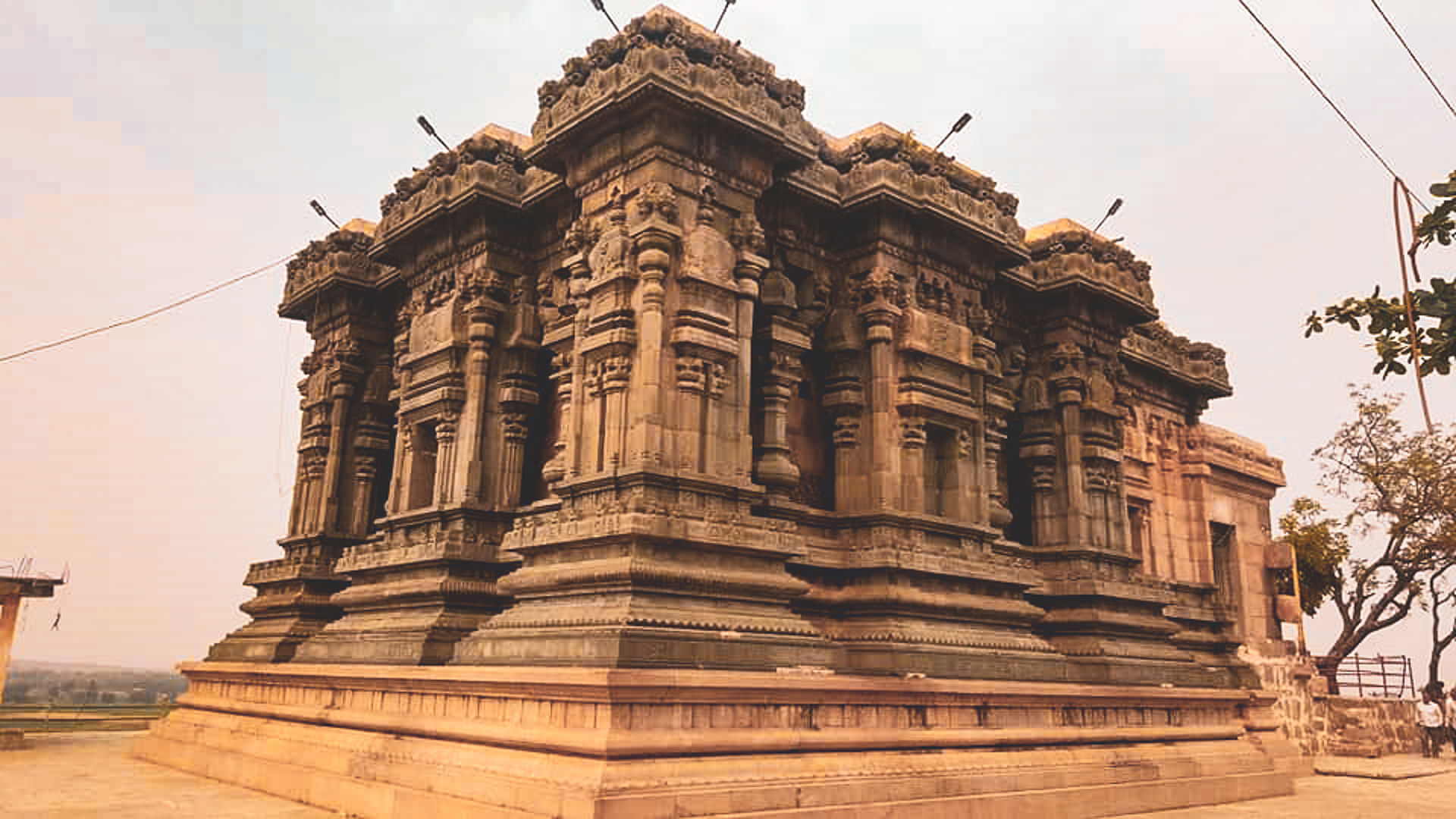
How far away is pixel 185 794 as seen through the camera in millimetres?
12125

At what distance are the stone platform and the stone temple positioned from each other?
46mm

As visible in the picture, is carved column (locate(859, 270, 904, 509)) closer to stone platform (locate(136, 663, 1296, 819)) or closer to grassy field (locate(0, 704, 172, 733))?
stone platform (locate(136, 663, 1296, 819))

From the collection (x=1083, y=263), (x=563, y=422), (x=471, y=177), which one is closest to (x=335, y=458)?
(x=471, y=177)

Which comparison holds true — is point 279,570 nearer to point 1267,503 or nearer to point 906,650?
point 906,650

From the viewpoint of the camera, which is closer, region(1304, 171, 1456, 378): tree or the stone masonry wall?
region(1304, 171, 1456, 378): tree

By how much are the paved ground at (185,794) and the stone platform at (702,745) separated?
0.52 metres

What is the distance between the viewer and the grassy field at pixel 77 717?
20.9 meters

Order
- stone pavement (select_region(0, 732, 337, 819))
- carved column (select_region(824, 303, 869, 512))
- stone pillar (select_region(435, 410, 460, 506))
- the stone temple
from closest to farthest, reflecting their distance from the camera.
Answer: the stone temple
stone pavement (select_region(0, 732, 337, 819))
carved column (select_region(824, 303, 869, 512))
stone pillar (select_region(435, 410, 460, 506))

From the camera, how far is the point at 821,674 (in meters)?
10.6

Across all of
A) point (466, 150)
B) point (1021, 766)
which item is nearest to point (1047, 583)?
point (1021, 766)

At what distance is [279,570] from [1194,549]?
1733 cm

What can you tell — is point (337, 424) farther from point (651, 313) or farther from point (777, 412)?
point (651, 313)

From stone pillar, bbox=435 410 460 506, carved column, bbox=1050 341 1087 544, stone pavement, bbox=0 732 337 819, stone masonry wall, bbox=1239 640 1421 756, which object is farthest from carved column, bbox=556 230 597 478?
stone masonry wall, bbox=1239 640 1421 756

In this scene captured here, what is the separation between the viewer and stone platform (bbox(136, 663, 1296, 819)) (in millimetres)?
8555
